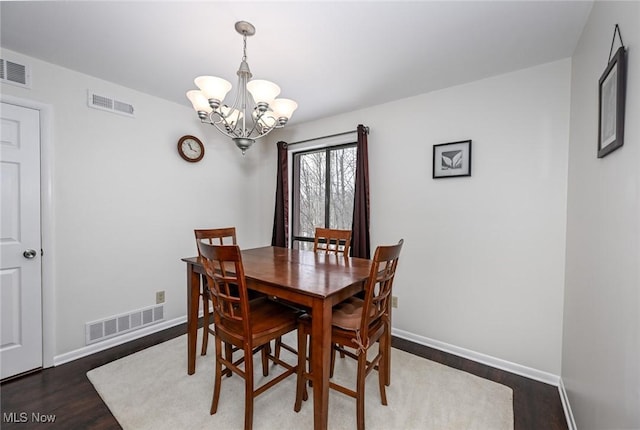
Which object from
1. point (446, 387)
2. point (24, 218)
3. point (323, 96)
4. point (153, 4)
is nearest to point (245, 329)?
point (446, 387)

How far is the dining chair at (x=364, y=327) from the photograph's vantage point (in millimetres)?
1477

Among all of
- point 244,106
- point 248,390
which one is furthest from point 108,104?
point 248,390

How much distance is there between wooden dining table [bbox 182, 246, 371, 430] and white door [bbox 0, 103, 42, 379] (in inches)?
49.1

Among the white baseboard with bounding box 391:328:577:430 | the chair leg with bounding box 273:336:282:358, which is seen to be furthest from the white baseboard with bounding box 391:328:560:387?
the chair leg with bounding box 273:336:282:358

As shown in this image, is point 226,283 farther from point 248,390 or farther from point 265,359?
point 265,359

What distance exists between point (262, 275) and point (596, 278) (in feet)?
5.90

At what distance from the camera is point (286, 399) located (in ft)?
6.02

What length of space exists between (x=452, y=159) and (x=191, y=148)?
280 centimetres

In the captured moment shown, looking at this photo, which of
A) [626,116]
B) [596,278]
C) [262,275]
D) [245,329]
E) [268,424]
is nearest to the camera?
[626,116]

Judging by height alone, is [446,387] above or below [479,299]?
below

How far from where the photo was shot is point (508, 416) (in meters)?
1.71

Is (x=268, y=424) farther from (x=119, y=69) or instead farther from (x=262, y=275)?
(x=119, y=69)

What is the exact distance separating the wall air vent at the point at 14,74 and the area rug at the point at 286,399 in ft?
7.53

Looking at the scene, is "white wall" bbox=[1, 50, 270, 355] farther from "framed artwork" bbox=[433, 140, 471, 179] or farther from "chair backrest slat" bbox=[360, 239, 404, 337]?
"framed artwork" bbox=[433, 140, 471, 179]
